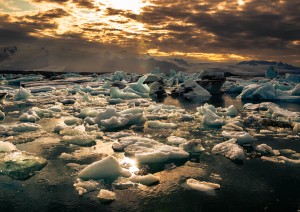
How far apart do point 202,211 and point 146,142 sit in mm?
3196

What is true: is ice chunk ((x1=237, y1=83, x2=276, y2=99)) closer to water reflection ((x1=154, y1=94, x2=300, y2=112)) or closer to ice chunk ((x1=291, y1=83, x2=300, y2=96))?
water reflection ((x1=154, y1=94, x2=300, y2=112))

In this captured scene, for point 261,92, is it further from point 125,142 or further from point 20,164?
point 20,164

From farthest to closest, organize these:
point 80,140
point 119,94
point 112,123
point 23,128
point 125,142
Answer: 1. point 119,94
2. point 112,123
3. point 23,128
4. point 80,140
5. point 125,142

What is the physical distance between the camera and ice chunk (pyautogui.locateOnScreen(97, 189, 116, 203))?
177 inches

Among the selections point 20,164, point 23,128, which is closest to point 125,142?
point 20,164

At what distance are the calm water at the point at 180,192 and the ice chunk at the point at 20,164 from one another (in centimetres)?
16

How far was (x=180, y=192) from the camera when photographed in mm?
4824

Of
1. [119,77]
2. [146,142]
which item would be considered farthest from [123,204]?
[119,77]

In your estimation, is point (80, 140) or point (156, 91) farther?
point (156, 91)

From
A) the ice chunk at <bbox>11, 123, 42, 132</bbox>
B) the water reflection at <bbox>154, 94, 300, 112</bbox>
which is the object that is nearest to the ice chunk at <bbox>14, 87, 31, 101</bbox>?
the water reflection at <bbox>154, 94, 300, 112</bbox>

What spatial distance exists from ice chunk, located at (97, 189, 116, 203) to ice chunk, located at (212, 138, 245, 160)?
10.1 ft

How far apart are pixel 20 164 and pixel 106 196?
7.50 feet

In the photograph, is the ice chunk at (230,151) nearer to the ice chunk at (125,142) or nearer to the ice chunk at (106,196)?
the ice chunk at (125,142)

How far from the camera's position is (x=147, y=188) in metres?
4.96
